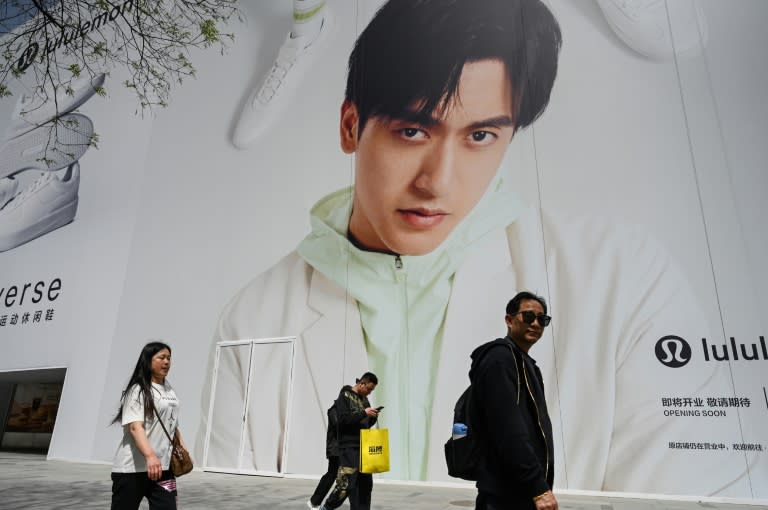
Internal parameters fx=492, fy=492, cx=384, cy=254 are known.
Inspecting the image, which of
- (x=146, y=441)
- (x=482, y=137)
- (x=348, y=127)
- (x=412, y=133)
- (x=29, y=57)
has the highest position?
(x=348, y=127)

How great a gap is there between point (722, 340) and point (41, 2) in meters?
7.26

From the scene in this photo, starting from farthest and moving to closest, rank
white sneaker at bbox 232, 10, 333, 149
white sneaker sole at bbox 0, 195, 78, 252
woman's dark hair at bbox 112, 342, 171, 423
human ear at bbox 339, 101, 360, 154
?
white sneaker sole at bbox 0, 195, 78, 252, white sneaker at bbox 232, 10, 333, 149, human ear at bbox 339, 101, 360, 154, woman's dark hair at bbox 112, 342, 171, 423

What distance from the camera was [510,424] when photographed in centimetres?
166

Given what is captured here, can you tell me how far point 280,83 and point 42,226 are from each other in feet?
23.5

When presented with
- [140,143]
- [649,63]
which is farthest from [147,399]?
[140,143]

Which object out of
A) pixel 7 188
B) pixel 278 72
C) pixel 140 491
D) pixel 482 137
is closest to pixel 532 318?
pixel 140 491

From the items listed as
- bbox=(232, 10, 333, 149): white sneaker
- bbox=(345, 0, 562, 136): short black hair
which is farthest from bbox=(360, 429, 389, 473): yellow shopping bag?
bbox=(232, 10, 333, 149): white sneaker

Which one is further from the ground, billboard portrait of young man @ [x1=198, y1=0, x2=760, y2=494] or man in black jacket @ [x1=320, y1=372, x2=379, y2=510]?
billboard portrait of young man @ [x1=198, y1=0, x2=760, y2=494]

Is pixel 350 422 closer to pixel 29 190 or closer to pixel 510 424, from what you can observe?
pixel 510 424

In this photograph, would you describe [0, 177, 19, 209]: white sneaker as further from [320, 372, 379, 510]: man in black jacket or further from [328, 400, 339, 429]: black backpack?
[320, 372, 379, 510]: man in black jacket

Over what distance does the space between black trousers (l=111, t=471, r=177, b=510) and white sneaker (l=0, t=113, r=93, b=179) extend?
12.0 m

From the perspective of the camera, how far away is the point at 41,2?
352 centimetres

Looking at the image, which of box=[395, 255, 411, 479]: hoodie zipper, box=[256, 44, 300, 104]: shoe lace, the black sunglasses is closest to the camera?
the black sunglasses

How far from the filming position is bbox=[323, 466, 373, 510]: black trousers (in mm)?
3820
